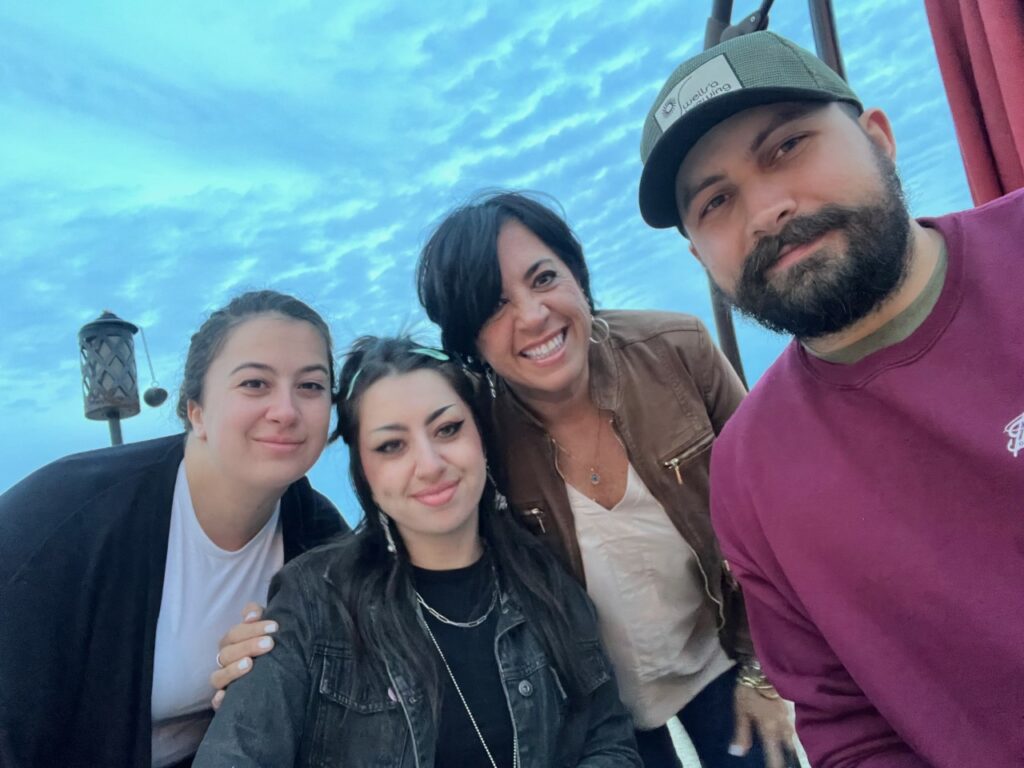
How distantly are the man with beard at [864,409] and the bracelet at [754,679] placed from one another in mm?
544

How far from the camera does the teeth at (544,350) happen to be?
5.94ft

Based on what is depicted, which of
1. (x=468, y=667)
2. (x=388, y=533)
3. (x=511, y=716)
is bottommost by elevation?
(x=511, y=716)

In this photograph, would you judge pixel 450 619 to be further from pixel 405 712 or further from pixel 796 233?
pixel 796 233

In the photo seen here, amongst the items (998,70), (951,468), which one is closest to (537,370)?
(951,468)

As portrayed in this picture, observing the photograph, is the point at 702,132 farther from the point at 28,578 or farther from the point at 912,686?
the point at 28,578

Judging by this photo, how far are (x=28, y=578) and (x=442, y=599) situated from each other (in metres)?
0.96

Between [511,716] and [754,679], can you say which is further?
[754,679]

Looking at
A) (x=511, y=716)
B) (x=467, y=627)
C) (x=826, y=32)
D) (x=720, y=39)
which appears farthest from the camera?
(x=720, y=39)

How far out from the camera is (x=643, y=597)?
1855 mm

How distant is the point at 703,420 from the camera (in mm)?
1907

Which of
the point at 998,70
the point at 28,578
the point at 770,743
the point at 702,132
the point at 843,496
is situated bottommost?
the point at 770,743

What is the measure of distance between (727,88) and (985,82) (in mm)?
1151

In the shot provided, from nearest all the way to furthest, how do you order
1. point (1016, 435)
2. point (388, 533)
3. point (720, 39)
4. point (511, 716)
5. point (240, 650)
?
1. point (1016, 435)
2. point (240, 650)
3. point (511, 716)
4. point (388, 533)
5. point (720, 39)

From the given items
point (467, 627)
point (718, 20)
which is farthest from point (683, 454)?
point (718, 20)
